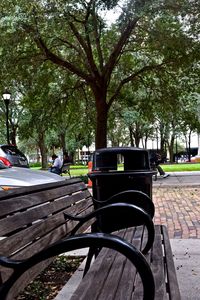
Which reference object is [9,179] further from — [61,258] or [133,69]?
[133,69]

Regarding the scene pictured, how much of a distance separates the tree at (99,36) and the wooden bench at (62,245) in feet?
33.2

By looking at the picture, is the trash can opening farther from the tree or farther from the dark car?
the dark car

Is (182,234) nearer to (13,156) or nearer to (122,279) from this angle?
(122,279)

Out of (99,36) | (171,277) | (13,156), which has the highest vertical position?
(99,36)

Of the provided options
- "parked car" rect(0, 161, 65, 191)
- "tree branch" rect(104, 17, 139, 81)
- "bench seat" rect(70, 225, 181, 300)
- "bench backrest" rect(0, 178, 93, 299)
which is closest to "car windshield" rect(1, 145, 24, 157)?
"tree branch" rect(104, 17, 139, 81)

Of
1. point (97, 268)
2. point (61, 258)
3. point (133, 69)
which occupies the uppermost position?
point (133, 69)

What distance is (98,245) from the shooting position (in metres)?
1.93

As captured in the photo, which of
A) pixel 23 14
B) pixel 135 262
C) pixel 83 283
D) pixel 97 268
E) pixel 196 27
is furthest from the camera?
pixel 196 27

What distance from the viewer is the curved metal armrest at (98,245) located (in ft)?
6.15

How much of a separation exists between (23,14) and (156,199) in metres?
6.86

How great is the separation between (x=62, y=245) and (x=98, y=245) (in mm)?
170

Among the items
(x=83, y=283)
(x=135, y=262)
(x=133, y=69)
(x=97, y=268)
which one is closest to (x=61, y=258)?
(x=97, y=268)

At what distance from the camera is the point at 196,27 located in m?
15.8

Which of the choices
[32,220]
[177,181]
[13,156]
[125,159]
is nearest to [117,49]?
[177,181]
